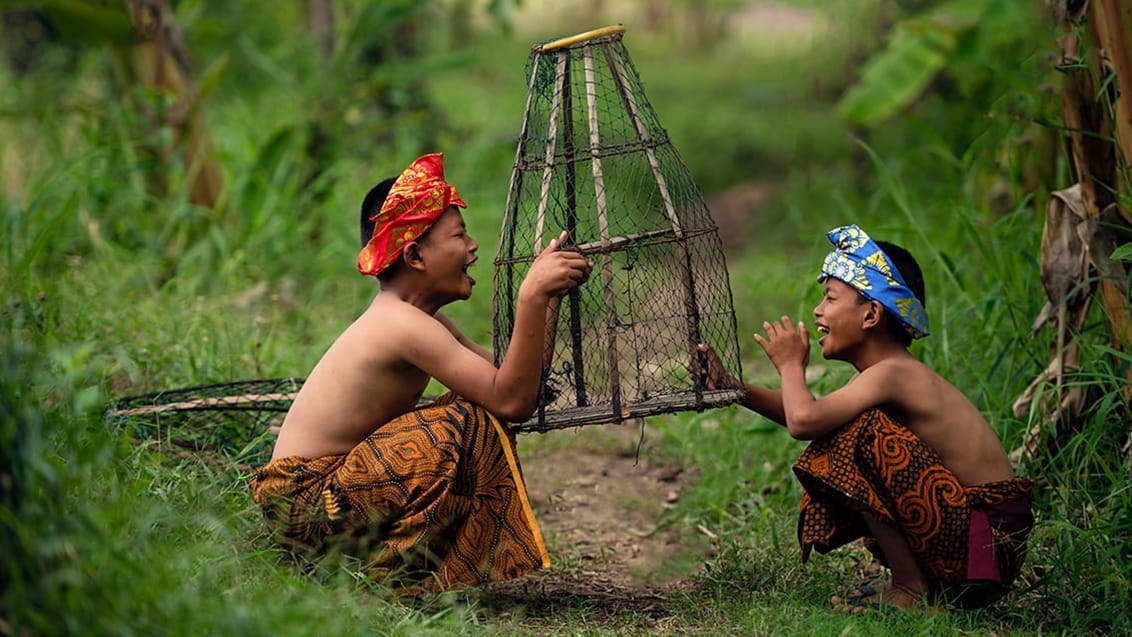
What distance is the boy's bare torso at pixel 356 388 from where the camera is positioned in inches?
135

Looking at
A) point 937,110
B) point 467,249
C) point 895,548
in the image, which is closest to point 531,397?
point 467,249

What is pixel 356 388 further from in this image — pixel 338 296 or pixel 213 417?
pixel 338 296

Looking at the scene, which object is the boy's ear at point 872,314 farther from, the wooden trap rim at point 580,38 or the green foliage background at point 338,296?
the wooden trap rim at point 580,38

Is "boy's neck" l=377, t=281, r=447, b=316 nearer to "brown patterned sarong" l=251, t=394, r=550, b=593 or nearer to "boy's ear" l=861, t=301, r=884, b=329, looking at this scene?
"brown patterned sarong" l=251, t=394, r=550, b=593

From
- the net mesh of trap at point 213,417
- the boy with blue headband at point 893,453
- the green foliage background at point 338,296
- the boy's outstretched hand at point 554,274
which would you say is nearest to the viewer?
the green foliage background at point 338,296

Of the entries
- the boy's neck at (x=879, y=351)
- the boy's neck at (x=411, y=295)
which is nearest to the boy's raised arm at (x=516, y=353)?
the boy's neck at (x=411, y=295)

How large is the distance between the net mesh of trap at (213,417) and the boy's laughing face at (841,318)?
1707mm

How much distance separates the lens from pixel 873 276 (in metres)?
3.43

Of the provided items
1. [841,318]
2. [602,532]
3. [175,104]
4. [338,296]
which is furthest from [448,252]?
[175,104]

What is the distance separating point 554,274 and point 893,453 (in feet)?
3.32

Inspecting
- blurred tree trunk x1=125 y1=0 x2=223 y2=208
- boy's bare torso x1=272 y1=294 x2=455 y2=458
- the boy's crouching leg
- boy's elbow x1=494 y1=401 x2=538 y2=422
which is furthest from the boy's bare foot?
blurred tree trunk x1=125 y1=0 x2=223 y2=208

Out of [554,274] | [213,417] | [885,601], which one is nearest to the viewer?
[554,274]

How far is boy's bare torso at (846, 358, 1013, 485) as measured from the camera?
11.2 ft

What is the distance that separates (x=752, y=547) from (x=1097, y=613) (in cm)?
104
